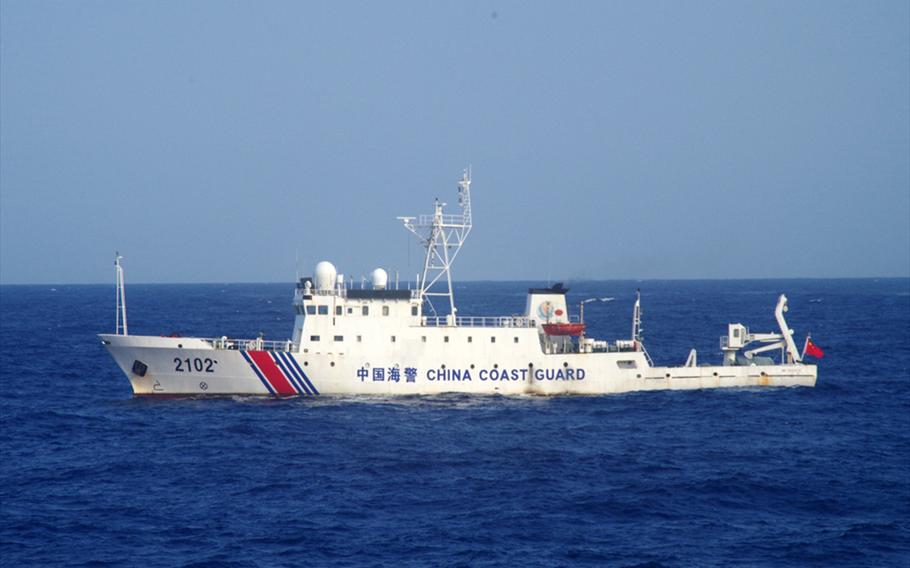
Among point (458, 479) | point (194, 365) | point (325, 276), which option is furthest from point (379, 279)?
point (458, 479)

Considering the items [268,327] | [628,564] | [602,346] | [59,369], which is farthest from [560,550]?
[268,327]

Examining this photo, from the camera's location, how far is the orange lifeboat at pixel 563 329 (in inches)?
1710

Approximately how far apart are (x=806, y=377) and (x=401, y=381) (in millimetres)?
20467

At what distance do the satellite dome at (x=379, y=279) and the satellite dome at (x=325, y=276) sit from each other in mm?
1866

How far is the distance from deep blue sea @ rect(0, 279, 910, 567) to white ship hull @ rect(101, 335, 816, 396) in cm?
76

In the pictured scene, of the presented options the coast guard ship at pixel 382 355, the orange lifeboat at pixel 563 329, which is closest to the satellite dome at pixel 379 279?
the coast guard ship at pixel 382 355

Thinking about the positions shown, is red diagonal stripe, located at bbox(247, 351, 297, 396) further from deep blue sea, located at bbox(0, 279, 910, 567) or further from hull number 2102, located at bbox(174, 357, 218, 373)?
hull number 2102, located at bbox(174, 357, 218, 373)

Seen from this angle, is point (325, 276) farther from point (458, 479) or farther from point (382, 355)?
point (458, 479)

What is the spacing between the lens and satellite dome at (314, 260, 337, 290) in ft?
139

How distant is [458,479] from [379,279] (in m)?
15.8

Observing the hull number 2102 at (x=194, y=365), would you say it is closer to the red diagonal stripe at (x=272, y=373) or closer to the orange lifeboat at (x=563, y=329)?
the red diagonal stripe at (x=272, y=373)

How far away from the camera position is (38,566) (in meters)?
21.6

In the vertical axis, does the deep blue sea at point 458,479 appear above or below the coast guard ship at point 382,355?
below

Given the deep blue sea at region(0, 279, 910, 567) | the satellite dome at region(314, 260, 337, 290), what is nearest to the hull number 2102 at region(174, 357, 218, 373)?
the deep blue sea at region(0, 279, 910, 567)
